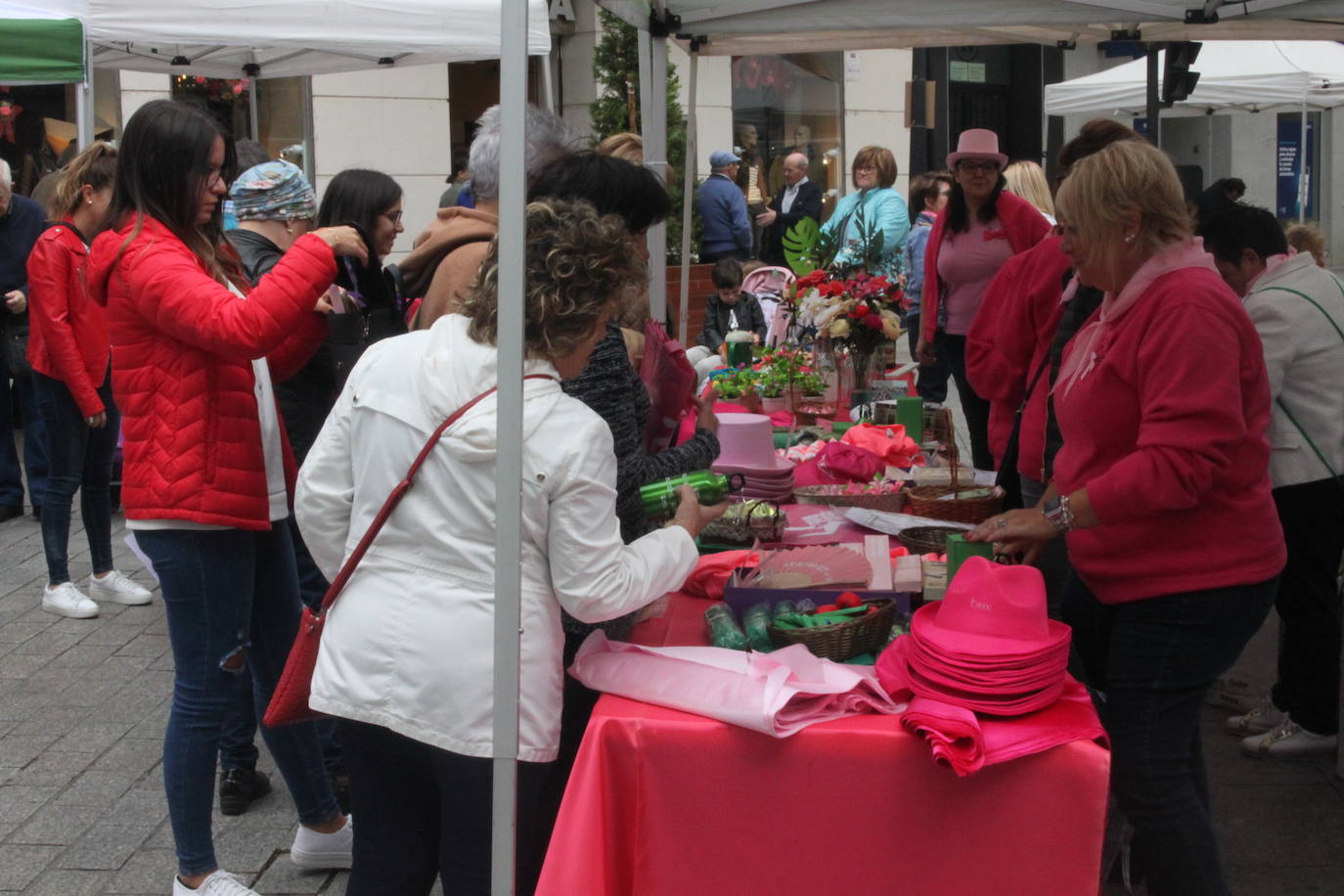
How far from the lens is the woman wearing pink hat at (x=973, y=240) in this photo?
17.9 ft

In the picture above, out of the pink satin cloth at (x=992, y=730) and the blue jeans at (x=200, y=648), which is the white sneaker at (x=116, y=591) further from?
the pink satin cloth at (x=992, y=730)

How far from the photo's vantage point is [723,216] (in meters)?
10.6

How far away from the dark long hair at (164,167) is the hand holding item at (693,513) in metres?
1.15

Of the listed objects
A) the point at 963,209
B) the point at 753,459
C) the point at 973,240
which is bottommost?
the point at 753,459

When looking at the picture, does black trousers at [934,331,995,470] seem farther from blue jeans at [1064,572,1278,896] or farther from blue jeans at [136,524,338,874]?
blue jeans at [136,524,338,874]

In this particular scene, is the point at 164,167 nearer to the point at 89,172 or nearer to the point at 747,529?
the point at 747,529

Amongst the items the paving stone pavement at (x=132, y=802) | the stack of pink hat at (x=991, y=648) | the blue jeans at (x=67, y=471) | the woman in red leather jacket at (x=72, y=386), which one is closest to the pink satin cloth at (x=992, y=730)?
the stack of pink hat at (x=991, y=648)

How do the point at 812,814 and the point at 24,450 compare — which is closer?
the point at 812,814

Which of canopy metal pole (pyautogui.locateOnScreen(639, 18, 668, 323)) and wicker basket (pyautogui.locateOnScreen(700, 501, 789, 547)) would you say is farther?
canopy metal pole (pyautogui.locateOnScreen(639, 18, 668, 323))

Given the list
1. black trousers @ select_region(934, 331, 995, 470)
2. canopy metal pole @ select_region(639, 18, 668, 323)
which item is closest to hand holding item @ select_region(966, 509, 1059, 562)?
canopy metal pole @ select_region(639, 18, 668, 323)

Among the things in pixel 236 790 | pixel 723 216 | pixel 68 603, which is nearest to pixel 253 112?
Answer: pixel 723 216

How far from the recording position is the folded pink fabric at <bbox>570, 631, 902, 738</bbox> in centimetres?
204

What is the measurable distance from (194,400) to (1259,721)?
10.2 ft

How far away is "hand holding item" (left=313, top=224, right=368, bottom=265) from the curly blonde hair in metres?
0.70
